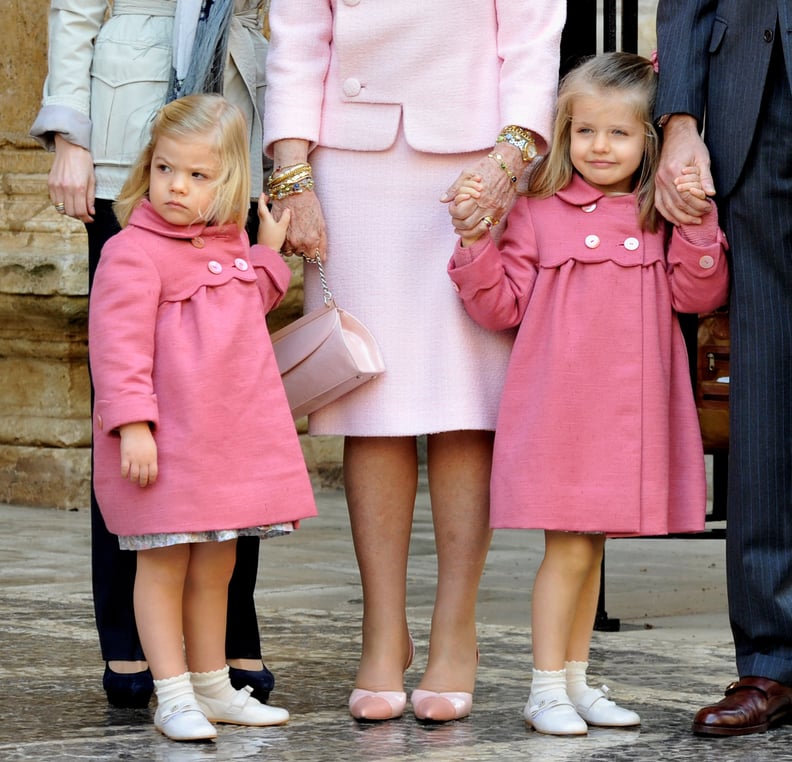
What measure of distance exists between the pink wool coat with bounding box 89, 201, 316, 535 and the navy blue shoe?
398 mm

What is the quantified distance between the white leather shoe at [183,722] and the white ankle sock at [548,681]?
590 millimetres

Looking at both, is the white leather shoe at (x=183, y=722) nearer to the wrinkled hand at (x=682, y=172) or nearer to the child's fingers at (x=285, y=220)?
the child's fingers at (x=285, y=220)

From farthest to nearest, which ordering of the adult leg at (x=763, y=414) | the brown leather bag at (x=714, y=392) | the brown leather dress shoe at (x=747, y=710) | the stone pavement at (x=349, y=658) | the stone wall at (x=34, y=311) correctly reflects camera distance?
the stone wall at (x=34, y=311)
the brown leather bag at (x=714, y=392)
the adult leg at (x=763, y=414)
the brown leather dress shoe at (x=747, y=710)
the stone pavement at (x=349, y=658)

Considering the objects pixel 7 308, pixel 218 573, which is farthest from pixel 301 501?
pixel 7 308

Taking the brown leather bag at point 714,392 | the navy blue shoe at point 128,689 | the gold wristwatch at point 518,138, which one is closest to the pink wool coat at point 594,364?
the gold wristwatch at point 518,138

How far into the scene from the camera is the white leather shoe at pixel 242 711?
3.29m

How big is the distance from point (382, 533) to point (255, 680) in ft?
1.29

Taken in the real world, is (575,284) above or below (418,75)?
below

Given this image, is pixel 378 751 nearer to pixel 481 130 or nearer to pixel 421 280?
pixel 421 280

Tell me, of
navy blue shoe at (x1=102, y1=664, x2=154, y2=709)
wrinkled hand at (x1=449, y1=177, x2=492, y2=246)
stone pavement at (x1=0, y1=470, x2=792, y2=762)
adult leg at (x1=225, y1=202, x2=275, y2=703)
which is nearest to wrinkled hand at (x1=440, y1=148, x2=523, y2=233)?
wrinkled hand at (x1=449, y1=177, x2=492, y2=246)

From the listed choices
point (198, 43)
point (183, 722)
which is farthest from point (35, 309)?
point (183, 722)

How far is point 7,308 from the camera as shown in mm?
7230

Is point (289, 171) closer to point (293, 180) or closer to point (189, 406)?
point (293, 180)

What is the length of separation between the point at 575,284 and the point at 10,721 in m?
1.31
